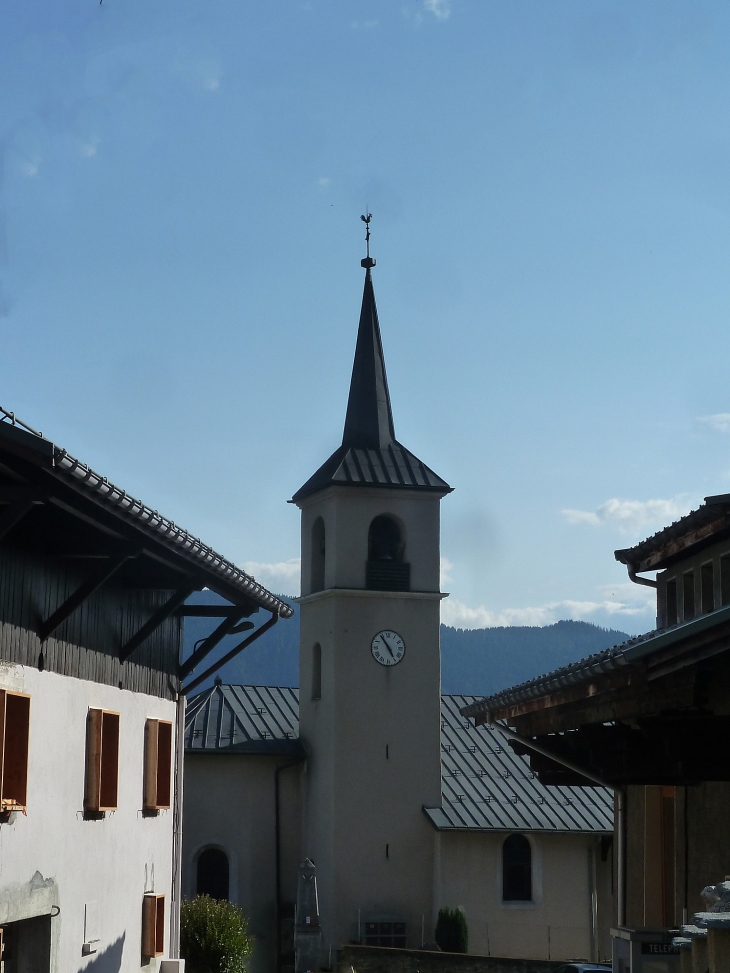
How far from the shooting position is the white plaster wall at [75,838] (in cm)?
1267

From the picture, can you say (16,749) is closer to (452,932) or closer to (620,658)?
(620,658)

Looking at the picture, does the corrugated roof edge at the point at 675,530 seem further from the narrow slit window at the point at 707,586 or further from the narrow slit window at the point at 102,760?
the narrow slit window at the point at 102,760

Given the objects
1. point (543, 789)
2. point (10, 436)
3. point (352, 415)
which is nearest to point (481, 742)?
point (543, 789)

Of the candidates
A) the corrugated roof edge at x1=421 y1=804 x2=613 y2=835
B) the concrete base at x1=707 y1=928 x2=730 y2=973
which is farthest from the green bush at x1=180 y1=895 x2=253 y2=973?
the concrete base at x1=707 y1=928 x2=730 y2=973

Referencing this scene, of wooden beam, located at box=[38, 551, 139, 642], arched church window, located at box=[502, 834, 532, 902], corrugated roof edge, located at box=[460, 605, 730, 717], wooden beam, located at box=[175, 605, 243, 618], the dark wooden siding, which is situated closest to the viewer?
corrugated roof edge, located at box=[460, 605, 730, 717]

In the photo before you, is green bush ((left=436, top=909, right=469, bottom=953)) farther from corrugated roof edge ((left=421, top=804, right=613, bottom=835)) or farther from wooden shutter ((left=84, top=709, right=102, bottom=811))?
wooden shutter ((left=84, top=709, right=102, bottom=811))

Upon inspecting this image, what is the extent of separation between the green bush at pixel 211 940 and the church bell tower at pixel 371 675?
853 centimetres

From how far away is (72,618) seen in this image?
14.0m

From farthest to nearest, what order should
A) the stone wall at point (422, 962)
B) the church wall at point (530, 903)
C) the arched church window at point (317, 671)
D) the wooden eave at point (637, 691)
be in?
the arched church window at point (317, 671)
the church wall at point (530, 903)
the stone wall at point (422, 962)
the wooden eave at point (637, 691)

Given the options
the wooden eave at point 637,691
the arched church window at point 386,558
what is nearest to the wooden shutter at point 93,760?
the wooden eave at point 637,691

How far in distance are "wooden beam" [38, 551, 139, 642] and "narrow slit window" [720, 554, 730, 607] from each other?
7504mm

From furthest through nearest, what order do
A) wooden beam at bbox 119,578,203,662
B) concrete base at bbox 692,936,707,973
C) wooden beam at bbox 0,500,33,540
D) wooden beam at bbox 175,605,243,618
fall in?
1. wooden beam at bbox 175,605,243,618
2. wooden beam at bbox 119,578,203,662
3. wooden beam at bbox 0,500,33,540
4. concrete base at bbox 692,936,707,973

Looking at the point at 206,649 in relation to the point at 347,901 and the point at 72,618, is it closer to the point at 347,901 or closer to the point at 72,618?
the point at 72,618

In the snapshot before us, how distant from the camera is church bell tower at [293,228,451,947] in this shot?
33969 mm
